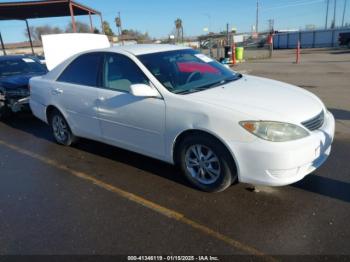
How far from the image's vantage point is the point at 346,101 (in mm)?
8047

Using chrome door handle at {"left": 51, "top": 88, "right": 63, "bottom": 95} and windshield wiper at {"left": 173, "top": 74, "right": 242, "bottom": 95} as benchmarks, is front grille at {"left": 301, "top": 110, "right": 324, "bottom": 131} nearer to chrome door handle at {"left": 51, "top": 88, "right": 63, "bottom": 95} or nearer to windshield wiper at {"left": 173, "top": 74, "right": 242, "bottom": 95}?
windshield wiper at {"left": 173, "top": 74, "right": 242, "bottom": 95}

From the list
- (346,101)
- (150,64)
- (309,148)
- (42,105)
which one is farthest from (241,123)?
(346,101)

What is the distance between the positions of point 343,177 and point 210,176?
5.52ft

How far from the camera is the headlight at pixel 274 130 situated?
10.9 feet

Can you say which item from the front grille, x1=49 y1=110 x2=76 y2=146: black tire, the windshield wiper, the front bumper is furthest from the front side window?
the front grille

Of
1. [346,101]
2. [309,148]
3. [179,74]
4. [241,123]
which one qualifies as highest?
[179,74]

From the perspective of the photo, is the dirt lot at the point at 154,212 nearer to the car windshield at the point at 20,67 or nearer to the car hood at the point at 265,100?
the car hood at the point at 265,100

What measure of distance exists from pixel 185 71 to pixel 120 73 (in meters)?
0.88

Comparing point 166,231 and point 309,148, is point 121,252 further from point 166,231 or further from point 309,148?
point 309,148

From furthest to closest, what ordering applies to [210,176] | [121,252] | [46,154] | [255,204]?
[46,154] → [210,176] → [255,204] → [121,252]

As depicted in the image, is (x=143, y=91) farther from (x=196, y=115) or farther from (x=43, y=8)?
(x=43, y=8)

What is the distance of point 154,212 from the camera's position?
11.9 ft

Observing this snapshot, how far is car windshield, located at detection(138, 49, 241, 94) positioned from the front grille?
128cm

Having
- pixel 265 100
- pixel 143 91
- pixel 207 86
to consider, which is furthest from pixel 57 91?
pixel 265 100
